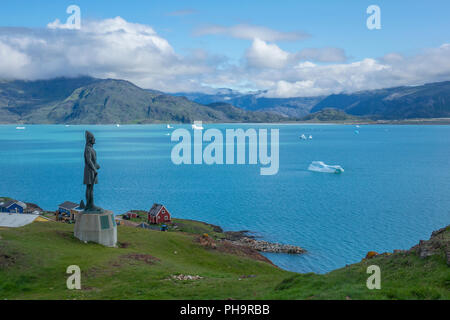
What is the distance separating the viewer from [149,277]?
73.1 ft

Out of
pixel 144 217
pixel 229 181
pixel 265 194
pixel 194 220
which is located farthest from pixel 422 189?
pixel 144 217

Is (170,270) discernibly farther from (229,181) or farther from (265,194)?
(229,181)

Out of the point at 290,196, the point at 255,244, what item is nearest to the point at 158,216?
the point at 255,244

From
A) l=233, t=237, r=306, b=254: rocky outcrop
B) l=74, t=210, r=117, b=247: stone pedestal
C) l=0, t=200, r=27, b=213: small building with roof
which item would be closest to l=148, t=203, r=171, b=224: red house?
l=233, t=237, r=306, b=254: rocky outcrop

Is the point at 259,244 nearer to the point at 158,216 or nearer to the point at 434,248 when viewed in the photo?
the point at 158,216

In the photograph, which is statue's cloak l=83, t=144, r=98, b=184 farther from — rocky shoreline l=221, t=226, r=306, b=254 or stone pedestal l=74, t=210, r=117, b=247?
rocky shoreline l=221, t=226, r=306, b=254

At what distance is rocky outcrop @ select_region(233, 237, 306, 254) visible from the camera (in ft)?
168

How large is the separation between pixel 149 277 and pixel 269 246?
32.8m

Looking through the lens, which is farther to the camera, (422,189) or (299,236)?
(422,189)

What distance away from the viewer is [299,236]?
192 ft

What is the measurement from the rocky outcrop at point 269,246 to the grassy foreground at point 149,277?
65.2 ft

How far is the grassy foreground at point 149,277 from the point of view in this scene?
15.4m

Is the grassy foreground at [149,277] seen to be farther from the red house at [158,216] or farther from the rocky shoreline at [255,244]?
the red house at [158,216]
